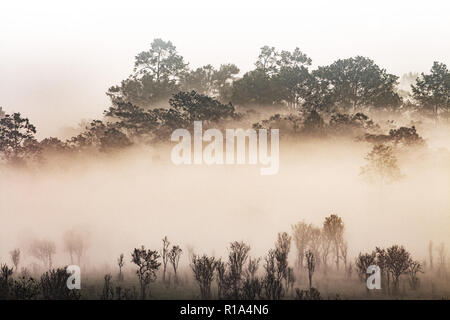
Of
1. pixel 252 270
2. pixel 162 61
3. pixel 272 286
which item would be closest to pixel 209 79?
pixel 162 61

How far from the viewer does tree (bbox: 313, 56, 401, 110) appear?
240 feet

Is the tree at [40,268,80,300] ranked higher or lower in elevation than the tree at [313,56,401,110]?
lower

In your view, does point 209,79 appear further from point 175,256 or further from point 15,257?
point 15,257

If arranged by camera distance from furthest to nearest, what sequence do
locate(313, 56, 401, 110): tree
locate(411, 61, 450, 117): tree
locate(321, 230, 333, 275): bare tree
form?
locate(313, 56, 401, 110): tree
locate(411, 61, 450, 117): tree
locate(321, 230, 333, 275): bare tree

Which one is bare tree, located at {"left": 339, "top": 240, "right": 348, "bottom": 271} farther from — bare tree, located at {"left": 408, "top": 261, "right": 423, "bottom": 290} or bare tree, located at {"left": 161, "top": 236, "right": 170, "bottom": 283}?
bare tree, located at {"left": 161, "top": 236, "right": 170, "bottom": 283}

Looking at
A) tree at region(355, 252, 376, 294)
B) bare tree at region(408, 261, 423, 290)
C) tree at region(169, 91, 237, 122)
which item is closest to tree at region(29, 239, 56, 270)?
tree at region(169, 91, 237, 122)

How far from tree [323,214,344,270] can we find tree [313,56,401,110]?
1629 centimetres

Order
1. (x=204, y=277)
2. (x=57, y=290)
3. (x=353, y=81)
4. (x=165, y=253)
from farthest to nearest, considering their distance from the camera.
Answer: (x=353, y=81) → (x=165, y=253) → (x=204, y=277) → (x=57, y=290)

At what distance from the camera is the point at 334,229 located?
Answer: 63344mm

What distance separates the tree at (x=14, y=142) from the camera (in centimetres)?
6712

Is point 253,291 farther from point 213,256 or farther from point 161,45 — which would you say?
point 161,45

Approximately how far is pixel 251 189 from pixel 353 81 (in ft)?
64.2

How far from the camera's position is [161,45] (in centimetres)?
8125

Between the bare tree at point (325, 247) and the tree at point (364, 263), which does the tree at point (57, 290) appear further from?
the tree at point (364, 263)
